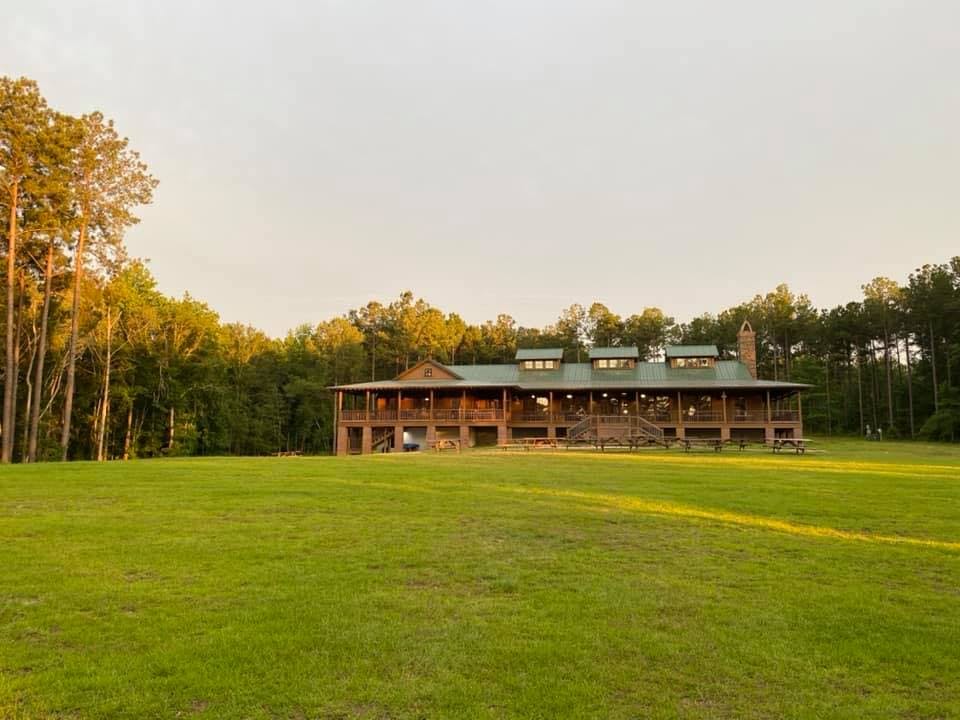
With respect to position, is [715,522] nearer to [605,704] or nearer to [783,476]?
[605,704]

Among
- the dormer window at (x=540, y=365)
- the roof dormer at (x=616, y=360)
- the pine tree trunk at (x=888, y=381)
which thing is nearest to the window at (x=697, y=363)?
the roof dormer at (x=616, y=360)

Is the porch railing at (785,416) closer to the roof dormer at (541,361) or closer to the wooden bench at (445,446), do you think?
the roof dormer at (541,361)

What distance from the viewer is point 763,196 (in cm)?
3250

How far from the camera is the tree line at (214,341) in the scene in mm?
26453

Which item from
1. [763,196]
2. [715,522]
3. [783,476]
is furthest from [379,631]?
[763,196]

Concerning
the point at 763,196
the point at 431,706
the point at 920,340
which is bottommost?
the point at 431,706

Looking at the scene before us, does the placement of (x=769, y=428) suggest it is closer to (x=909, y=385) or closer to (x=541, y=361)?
(x=541, y=361)

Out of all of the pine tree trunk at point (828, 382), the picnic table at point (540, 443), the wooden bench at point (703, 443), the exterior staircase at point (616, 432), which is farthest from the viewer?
the pine tree trunk at point (828, 382)

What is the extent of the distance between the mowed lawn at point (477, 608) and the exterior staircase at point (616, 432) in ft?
67.7

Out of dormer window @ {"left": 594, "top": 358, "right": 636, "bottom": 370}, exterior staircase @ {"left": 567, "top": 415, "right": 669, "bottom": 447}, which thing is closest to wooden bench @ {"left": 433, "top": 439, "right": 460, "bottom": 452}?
exterior staircase @ {"left": 567, "top": 415, "right": 669, "bottom": 447}

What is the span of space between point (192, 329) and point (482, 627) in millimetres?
47741

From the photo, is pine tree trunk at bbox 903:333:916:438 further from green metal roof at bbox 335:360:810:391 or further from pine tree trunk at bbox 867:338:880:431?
green metal roof at bbox 335:360:810:391

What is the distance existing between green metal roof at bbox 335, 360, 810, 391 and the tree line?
1608cm

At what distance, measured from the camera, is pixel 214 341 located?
161ft
